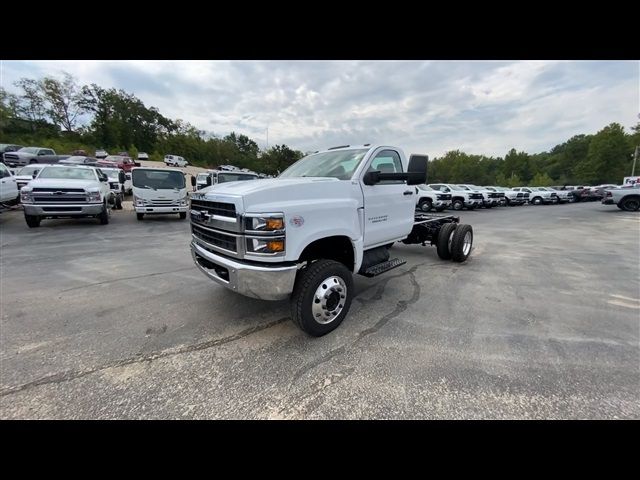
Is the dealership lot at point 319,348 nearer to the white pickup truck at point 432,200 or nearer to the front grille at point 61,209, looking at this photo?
the front grille at point 61,209

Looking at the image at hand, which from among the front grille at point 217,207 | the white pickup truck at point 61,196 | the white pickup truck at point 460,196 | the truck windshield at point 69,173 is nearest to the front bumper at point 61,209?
the white pickup truck at point 61,196

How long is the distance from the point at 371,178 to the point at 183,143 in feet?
288

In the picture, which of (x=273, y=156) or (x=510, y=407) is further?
(x=273, y=156)

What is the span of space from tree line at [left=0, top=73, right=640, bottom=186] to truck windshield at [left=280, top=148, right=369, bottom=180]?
48.1 m

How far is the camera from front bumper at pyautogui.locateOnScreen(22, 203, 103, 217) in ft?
25.9

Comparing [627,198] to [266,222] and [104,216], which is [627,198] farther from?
[104,216]

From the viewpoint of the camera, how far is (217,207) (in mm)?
2891

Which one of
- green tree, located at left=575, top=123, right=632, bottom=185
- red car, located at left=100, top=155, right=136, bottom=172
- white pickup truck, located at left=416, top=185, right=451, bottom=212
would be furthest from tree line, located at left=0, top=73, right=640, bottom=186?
white pickup truck, located at left=416, top=185, right=451, bottom=212

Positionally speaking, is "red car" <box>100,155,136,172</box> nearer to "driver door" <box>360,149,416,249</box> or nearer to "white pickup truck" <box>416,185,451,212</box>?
"white pickup truck" <box>416,185,451,212</box>

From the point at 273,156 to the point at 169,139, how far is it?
3756 centimetres

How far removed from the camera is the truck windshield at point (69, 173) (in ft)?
29.0
